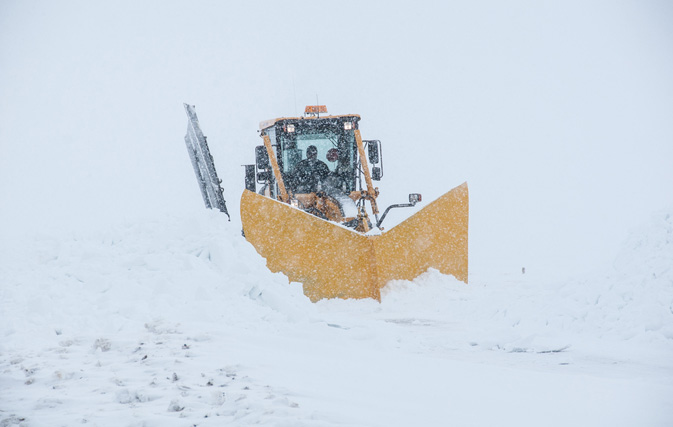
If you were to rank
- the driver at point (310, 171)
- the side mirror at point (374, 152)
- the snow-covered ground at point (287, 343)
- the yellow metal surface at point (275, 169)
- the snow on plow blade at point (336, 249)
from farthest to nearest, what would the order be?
the driver at point (310, 171) < the side mirror at point (374, 152) < the yellow metal surface at point (275, 169) < the snow on plow blade at point (336, 249) < the snow-covered ground at point (287, 343)

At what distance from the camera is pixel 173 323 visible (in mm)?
4562

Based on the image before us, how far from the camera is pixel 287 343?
14.4 feet

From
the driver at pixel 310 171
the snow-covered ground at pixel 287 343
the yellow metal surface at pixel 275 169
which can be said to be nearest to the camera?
the snow-covered ground at pixel 287 343

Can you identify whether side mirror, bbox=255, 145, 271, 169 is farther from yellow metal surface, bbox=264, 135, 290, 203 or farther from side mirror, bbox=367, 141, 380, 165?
side mirror, bbox=367, 141, 380, 165

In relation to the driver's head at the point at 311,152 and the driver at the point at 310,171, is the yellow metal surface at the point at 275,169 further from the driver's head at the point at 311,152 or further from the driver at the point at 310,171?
the driver's head at the point at 311,152

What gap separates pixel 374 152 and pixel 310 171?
0.96 m

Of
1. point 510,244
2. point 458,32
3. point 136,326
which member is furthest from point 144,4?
point 136,326

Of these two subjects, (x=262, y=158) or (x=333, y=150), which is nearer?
(x=262, y=158)

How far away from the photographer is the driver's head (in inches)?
377

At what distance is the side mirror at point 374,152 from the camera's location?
9375 millimetres

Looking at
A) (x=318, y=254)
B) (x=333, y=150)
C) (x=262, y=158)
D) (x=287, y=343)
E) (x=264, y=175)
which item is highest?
(x=333, y=150)

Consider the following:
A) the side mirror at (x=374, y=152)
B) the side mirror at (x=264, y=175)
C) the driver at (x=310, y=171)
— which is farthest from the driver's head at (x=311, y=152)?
the side mirror at (x=374, y=152)

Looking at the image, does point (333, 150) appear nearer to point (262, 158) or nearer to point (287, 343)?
point (262, 158)

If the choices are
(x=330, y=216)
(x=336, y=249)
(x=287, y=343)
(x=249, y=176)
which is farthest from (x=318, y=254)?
(x=287, y=343)
